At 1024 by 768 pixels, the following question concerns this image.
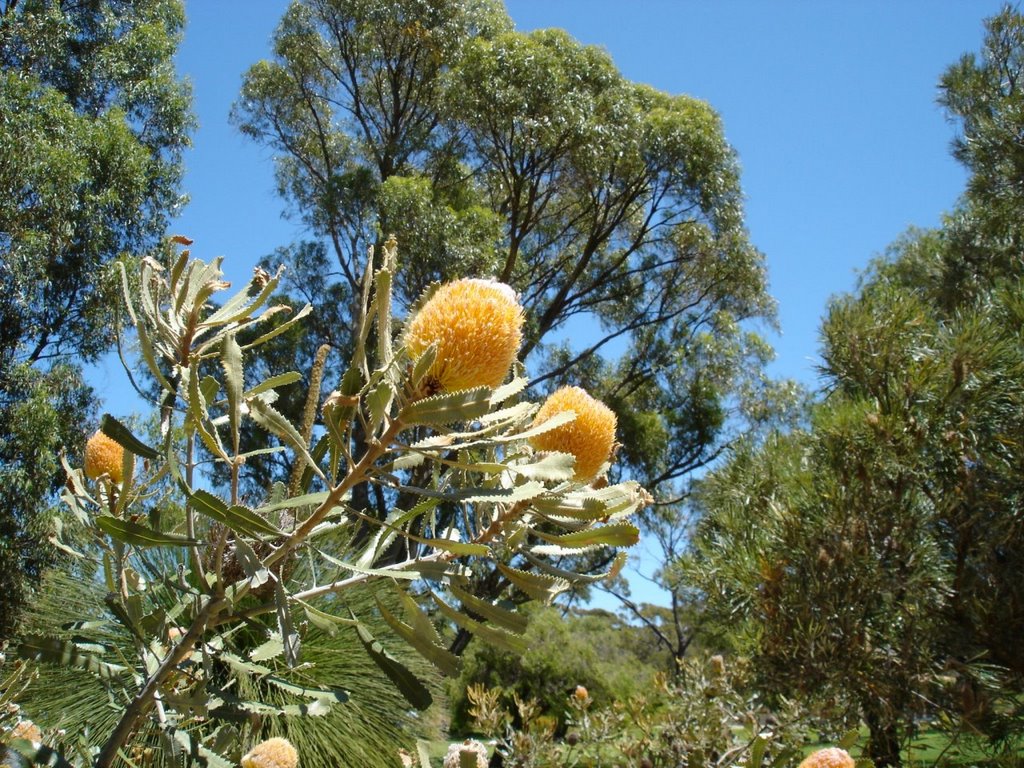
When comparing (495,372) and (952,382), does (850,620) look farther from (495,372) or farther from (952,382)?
(495,372)

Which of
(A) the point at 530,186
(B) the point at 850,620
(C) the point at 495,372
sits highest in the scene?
(A) the point at 530,186

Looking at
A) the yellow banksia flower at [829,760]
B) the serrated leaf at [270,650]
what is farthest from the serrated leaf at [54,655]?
the yellow banksia flower at [829,760]

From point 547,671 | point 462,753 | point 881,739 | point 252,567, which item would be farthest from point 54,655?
point 547,671

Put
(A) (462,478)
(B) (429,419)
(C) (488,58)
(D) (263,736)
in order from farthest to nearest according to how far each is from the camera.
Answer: (C) (488,58), (D) (263,736), (A) (462,478), (B) (429,419)

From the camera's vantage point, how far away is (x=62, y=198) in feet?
25.8

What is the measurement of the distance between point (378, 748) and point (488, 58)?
7968 millimetres

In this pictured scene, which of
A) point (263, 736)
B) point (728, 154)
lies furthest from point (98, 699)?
point (728, 154)

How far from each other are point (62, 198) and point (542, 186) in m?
5.89

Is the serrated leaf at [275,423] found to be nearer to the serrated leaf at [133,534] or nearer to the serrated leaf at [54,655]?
the serrated leaf at [133,534]

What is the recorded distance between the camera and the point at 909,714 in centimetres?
297

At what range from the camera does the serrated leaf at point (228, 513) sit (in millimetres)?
591

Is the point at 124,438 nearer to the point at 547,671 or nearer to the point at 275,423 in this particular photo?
the point at 275,423

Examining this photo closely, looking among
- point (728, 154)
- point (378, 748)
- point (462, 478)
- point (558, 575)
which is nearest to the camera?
point (558, 575)

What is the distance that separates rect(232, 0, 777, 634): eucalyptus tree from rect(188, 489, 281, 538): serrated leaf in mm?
8052
